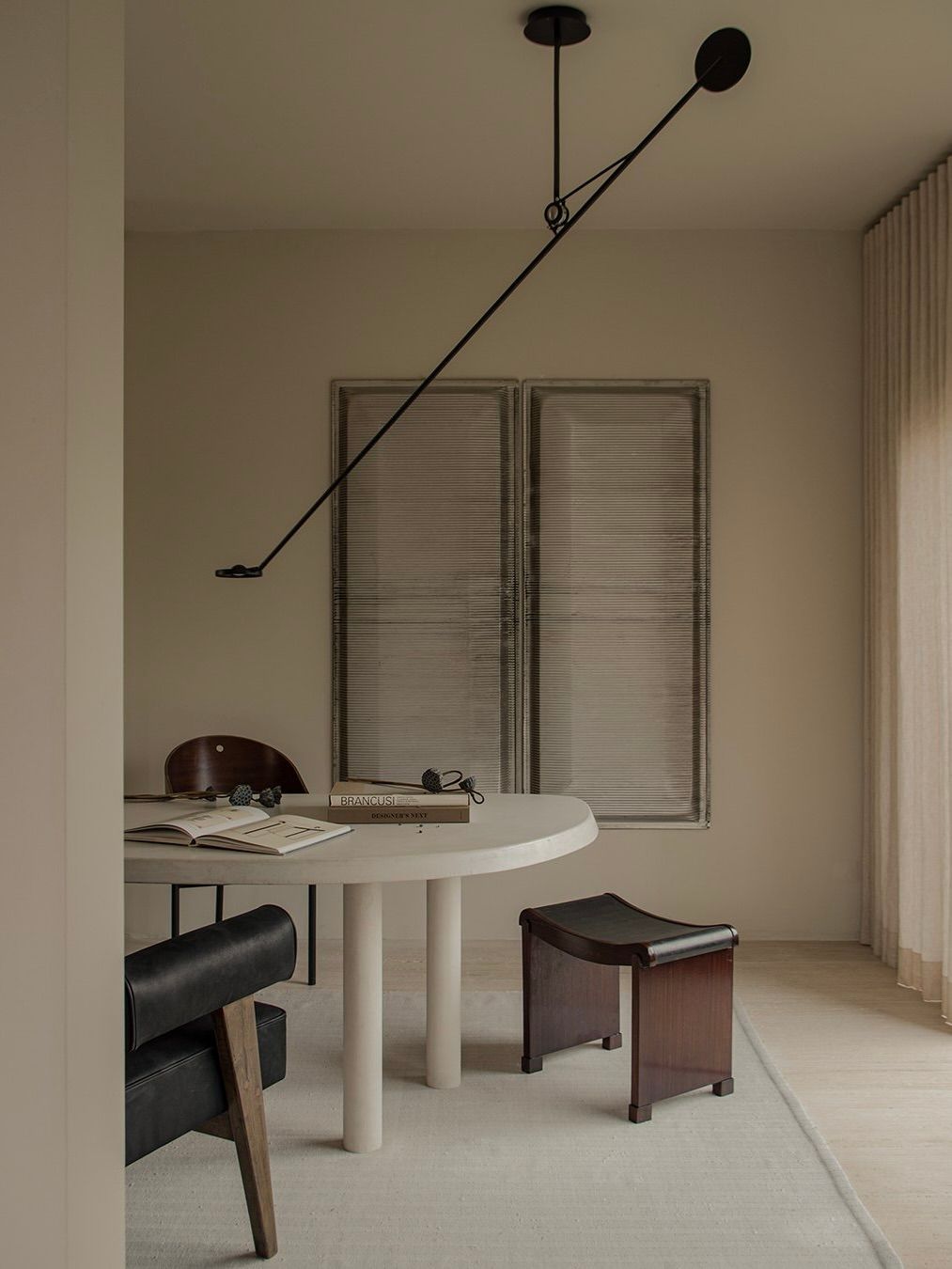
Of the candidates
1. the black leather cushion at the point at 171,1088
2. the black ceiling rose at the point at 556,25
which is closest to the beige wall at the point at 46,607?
the black leather cushion at the point at 171,1088

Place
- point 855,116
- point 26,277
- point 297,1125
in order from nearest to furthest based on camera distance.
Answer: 1. point 26,277
2. point 297,1125
3. point 855,116

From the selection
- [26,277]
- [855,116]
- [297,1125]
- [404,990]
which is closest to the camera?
[26,277]

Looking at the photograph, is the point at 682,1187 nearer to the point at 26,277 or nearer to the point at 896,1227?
the point at 896,1227

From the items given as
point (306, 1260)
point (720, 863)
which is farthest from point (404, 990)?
point (306, 1260)


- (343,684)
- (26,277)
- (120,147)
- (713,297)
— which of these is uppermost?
(713,297)

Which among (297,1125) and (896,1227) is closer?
(896,1227)

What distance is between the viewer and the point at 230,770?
3.80 metres

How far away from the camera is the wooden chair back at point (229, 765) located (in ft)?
12.2

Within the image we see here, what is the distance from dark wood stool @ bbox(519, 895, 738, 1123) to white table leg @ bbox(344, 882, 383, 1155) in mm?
529

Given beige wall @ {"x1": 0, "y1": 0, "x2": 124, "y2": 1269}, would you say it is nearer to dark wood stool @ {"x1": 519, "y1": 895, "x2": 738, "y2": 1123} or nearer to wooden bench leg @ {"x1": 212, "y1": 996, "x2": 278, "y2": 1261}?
wooden bench leg @ {"x1": 212, "y1": 996, "x2": 278, "y2": 1261}

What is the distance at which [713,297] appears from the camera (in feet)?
13.5

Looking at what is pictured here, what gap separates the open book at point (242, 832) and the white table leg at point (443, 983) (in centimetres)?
43

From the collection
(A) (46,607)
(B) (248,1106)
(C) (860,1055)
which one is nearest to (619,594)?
(C) (860,1055)

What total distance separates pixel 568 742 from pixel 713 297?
167cm
